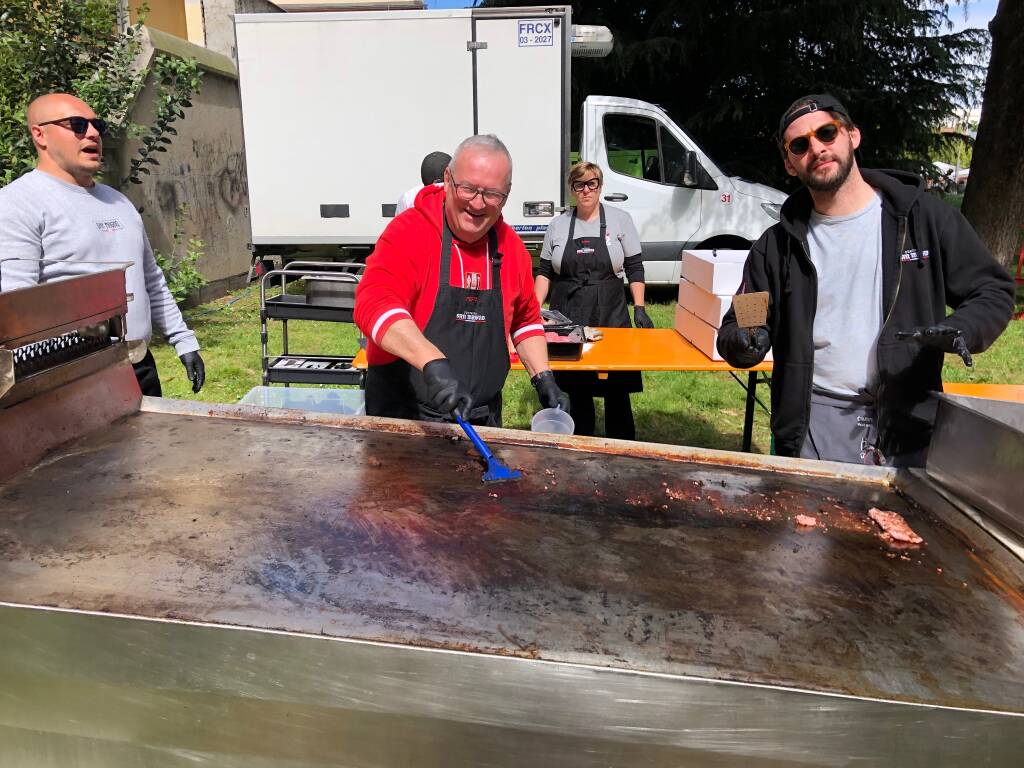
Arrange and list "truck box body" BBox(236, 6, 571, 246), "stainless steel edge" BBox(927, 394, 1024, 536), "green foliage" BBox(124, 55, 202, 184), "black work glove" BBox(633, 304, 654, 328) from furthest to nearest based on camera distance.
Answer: "truck box body" BBox(236, 6, 571, 246)
"green foliage" BBox(124, 55, 202, 184)
"black work glove" BBox(633, 304, 654, 328)
"stainless steel edge" BBox(927, 394, 1024, 536)

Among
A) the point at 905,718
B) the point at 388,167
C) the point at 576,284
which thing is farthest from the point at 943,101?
the point at 905,718

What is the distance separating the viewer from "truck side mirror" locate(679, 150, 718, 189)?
816cm

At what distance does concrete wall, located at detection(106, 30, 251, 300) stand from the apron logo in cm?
703

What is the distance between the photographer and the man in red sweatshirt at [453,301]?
2234mm

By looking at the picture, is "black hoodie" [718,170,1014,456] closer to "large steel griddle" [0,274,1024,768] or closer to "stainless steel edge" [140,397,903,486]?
"stainless steel edge" [140,397,903,486]

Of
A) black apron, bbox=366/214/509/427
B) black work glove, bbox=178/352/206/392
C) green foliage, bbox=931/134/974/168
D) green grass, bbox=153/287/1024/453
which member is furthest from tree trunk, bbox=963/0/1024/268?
black work glove, bbox=178/352/206/392

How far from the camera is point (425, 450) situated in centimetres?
221

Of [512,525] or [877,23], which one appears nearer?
[512,525]

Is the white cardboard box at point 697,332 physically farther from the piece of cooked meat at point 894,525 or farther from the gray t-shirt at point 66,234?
the gray t-shirt at point 66,234

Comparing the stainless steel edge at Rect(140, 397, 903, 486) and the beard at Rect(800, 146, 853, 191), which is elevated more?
the beard at Rect(800, 146, 853, 191)

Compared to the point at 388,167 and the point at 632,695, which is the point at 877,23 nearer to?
the point at 388,167

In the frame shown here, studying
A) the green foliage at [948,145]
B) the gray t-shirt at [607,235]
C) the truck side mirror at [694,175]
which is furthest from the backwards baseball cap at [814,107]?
the green foliage at [948,145]

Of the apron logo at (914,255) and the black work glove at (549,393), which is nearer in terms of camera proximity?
the apron logo at (914,255)

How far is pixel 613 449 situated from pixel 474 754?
110cm
